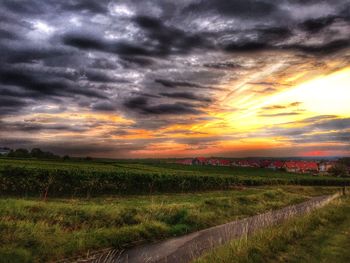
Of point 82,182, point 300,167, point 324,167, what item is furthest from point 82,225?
point 324,167

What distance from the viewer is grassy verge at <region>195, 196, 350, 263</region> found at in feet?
37.9

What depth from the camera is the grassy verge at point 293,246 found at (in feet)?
37.9

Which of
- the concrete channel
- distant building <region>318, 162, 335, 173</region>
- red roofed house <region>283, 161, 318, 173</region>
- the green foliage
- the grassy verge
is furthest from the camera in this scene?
red roofed house <region>283, 161, 318, 173</region>

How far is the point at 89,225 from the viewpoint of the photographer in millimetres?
16547

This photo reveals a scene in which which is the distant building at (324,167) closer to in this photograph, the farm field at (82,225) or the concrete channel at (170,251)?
the farm field at (82,225)

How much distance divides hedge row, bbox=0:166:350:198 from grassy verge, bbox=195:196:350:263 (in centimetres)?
2135

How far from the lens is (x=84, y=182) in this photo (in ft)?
121

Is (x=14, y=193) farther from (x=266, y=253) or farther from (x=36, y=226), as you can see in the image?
(x=266, y=253)

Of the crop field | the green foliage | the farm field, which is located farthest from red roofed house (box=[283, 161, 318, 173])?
the farm field

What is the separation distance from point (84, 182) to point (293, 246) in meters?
27.4

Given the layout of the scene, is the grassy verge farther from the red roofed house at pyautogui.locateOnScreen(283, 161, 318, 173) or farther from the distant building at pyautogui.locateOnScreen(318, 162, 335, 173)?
the distant building at pyautogui.locateOnScreen(318, 162, 335, 173)

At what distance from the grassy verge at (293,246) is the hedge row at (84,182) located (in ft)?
70.1

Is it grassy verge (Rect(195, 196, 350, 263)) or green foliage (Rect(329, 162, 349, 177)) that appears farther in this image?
green foliage (Rect(329, 162, 349, 177))

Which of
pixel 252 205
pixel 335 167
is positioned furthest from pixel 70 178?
pixel 335 167
